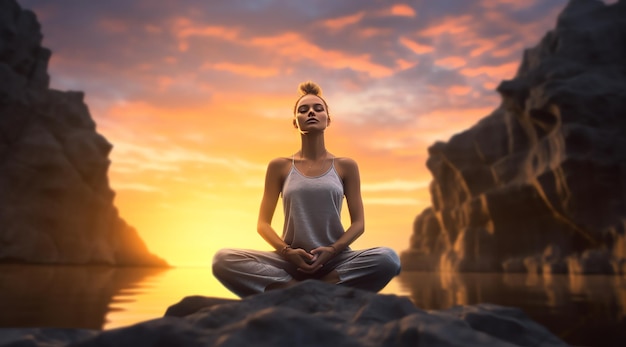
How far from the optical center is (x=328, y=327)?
133 centimetres

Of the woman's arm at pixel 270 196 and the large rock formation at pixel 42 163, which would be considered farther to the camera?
the large rock formation at pixel 42 163

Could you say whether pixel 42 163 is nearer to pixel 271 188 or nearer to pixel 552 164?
pixel 552 164

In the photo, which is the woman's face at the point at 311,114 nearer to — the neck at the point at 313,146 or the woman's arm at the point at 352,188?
the neck at the point at 313,146

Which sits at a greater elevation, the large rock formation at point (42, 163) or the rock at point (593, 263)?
the large rock formation at point (42, 163)

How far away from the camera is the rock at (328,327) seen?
1.25 metres

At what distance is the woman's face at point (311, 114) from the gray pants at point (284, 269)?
805mm

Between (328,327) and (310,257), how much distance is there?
1202 mm

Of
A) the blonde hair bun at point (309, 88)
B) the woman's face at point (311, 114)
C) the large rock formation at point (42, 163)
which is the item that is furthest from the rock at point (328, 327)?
the large rock formation at point (42, 163)

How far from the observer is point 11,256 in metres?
20.6

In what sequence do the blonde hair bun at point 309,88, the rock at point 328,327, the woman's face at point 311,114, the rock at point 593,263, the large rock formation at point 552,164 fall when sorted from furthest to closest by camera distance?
the large rock formation at point 552,164 → the rock at point 593,263 → the blonde hair bun at point 309,88 → the woman's face at point 311,114 → the rock at point 328,327

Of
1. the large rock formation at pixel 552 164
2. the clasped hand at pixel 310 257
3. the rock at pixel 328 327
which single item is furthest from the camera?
the large rock formation at pixel 552 164

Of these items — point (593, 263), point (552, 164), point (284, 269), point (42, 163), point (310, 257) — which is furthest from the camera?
point (42, 163)

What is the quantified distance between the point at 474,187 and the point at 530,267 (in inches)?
264

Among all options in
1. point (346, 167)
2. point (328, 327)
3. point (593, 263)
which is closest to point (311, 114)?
point (346, 167)
